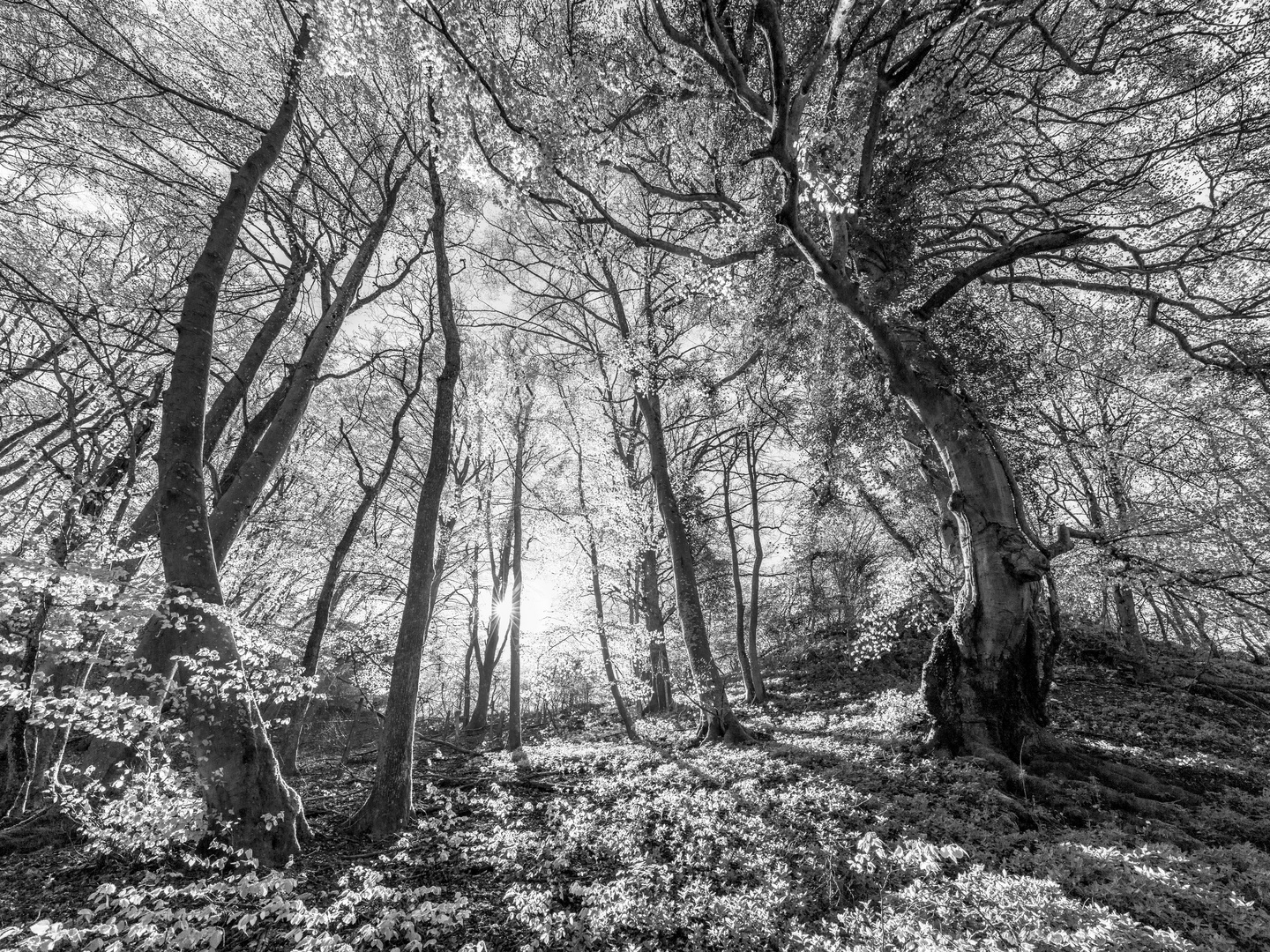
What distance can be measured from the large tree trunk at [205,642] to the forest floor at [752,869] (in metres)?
0.41

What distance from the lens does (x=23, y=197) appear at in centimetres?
734

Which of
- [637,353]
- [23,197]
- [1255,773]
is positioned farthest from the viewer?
[637,353]

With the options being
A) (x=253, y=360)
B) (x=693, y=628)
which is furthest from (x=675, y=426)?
(x=253, y=360)

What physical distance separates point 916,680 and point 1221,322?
9.65m

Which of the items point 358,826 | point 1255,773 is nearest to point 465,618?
point 358,826

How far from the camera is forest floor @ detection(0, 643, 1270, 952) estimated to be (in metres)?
2.81

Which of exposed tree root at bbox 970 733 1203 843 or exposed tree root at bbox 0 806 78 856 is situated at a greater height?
exposed tree root at bbox 0 806 78 856

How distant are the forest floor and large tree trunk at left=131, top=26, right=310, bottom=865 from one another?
0.41 metres

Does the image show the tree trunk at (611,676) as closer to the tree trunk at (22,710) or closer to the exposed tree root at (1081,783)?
the exposed tree root at (1081,783)

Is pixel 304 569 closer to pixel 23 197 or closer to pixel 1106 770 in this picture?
pixel 23 197

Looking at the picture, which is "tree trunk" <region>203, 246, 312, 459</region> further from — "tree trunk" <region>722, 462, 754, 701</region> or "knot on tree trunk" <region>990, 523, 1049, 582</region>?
"tree trunk" <region>722, 462, 754, 701</region>

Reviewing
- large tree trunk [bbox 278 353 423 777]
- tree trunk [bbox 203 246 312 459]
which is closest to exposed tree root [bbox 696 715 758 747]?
large tree trunk [bbox 278 353 423 777]

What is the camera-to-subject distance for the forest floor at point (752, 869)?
2.81m

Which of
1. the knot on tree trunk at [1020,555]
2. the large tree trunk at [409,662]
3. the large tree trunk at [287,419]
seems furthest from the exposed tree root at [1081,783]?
the large tree trunk at [287,419]
